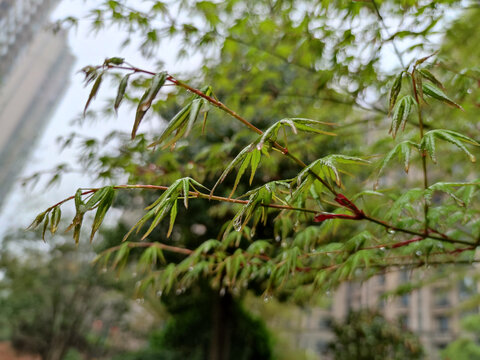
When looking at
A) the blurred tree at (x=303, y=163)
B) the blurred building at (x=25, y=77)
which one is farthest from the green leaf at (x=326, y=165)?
the blurred building at (x=25, y=77)

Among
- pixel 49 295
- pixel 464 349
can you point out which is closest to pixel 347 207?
pixel 49 295

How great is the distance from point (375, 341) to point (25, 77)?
2238cm

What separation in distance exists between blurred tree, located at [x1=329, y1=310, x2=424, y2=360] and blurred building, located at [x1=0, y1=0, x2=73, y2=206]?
10218 mm

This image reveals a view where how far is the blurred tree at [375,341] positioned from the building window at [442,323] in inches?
443

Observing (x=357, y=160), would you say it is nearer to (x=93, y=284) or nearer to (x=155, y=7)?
(x=155, y=7)

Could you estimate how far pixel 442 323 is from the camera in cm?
1381

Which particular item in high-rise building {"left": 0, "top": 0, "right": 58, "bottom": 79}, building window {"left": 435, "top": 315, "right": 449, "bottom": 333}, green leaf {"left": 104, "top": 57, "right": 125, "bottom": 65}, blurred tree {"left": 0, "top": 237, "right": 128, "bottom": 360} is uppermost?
high-rise building {"left": 0, "top": 0, "right": 58, "bottom": 79}

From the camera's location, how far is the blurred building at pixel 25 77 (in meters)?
10.9

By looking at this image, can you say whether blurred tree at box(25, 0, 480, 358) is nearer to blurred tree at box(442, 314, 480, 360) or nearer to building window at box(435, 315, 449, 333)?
blurred tree at box(442, 314, 480, 360)

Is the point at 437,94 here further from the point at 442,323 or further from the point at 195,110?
the point at 442,323

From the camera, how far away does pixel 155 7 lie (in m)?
1.72

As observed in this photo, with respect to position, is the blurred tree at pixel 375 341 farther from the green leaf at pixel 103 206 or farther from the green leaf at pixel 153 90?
the green leaf at pixel 153 90

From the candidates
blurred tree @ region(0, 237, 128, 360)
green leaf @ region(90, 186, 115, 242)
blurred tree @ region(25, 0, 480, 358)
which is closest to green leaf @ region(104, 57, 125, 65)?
blurred tree @ region(25, 0, 480, 358)

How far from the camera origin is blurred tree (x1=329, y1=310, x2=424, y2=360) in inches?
187
